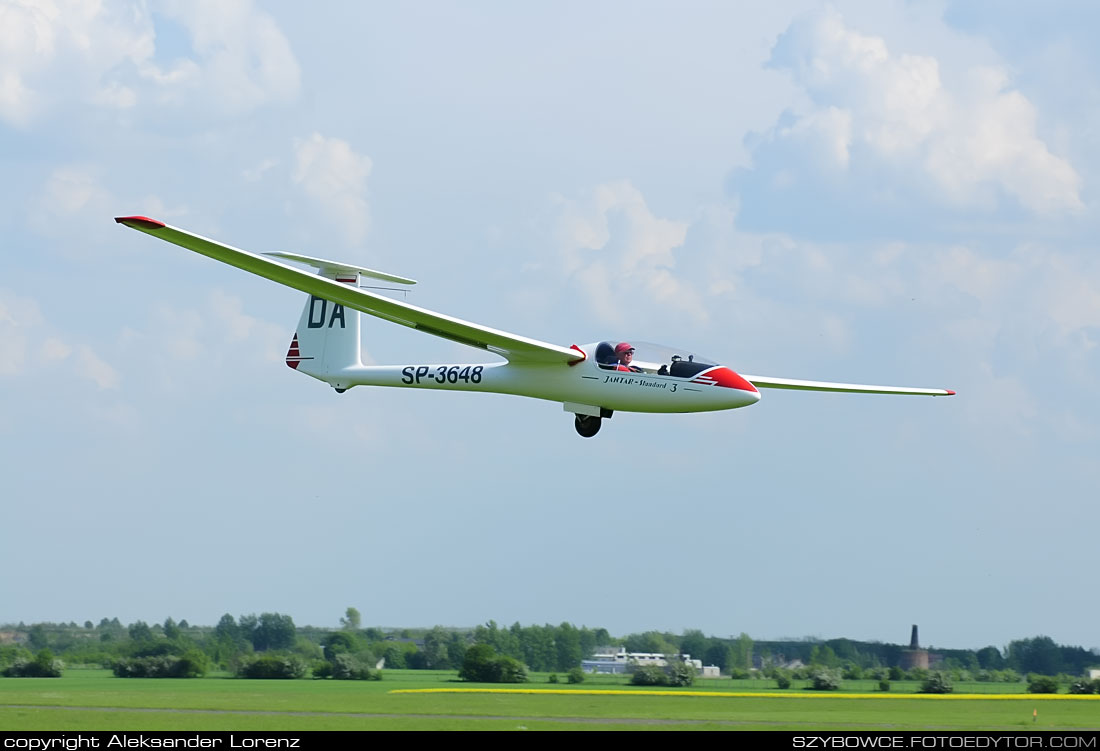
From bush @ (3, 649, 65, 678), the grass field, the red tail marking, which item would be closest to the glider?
the red tail marking

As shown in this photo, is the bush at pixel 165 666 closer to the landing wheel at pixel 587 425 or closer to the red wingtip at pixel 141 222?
the landing wheel at pixel 587 425

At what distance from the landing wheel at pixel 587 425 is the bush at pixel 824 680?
34.6 feet

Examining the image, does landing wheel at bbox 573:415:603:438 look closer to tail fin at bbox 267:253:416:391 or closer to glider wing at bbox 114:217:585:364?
glider wing at bbox 114:217:585:364

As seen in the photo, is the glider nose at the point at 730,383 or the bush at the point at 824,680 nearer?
the glider nose at the point at 730,383

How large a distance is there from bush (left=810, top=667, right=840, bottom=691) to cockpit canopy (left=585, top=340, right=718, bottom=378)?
39.8ft

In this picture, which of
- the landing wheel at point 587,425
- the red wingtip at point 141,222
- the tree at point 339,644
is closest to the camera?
the red wingtip at point 141,222

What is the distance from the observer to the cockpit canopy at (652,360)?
27.4m

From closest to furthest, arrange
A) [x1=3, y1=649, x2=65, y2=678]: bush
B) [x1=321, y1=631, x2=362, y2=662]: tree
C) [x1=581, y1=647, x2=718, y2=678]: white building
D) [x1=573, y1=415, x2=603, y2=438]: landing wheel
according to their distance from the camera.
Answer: [x1=573, y1=415, x2=603, y2=438]: landing wheel < [x1=581, y1=647, x2=718, y2=678]: white building < [x1=321, y1=631, x2=362, y2=662]: tree < [x1=3, y1=649, x2=65, y2=678]: bush

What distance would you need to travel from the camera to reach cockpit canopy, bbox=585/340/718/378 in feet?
90.0

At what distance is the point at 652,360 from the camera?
91.5ft

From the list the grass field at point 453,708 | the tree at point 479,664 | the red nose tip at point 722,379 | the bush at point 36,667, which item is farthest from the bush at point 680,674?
the bush at point 36,667
